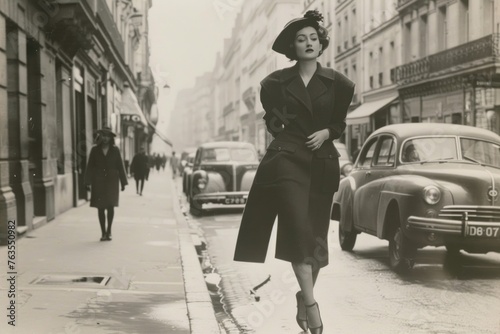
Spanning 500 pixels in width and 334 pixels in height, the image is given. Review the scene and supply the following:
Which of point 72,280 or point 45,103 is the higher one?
point 45,103

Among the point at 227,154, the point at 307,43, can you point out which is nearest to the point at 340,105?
the point at 307,43

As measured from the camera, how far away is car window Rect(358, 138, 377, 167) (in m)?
10.6

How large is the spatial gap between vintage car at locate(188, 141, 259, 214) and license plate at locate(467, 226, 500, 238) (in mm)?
9884

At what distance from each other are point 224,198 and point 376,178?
332 inches

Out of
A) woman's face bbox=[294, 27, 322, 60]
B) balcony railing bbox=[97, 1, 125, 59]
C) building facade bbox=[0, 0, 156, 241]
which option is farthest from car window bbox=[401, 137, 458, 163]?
balcony railing bbox=[97, 1, 125, 59]

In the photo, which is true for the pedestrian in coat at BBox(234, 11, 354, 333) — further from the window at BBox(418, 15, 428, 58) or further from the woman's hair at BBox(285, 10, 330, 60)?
the window at BBox(418, 15, 428, 58)

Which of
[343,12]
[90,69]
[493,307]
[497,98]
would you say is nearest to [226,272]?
[493,307]

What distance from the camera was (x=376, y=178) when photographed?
993 cm

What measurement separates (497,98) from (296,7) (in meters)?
30.7

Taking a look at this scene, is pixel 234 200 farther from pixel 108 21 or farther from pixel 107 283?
pixel 107 283

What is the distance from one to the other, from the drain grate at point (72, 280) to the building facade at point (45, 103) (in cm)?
296

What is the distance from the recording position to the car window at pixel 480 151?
9383 mm

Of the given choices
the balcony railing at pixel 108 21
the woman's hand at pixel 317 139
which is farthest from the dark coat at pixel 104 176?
the balcony railing at pixel 108 21

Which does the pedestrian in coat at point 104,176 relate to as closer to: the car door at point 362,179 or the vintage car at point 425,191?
the vintage car at point 425,191
